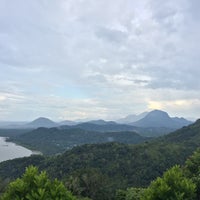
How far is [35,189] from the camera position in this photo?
24.2 metres

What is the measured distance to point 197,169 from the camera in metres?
43.8

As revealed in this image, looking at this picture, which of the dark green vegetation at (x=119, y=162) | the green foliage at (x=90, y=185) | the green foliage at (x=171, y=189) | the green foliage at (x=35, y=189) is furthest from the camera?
the dark green vegetation at (x=119, y=162)

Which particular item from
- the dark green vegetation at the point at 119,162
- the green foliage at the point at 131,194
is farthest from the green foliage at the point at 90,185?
the dark green vegetation at the point at 119,162

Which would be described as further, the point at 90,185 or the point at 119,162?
the point at 119,162

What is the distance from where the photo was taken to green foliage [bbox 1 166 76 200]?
2305 cm

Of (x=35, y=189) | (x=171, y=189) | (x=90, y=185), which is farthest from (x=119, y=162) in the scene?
(x=35, y=189)

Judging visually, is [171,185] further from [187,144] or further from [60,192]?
[187,144]

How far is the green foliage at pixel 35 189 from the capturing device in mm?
23047

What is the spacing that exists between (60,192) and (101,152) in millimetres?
139727

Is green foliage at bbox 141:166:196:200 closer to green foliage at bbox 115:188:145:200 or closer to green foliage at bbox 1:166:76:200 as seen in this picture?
green foliage at bbox 1:166:76:200

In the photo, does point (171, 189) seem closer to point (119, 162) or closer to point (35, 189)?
point (35, 189)

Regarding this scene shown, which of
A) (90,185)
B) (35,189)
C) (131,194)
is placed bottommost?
(90,185)

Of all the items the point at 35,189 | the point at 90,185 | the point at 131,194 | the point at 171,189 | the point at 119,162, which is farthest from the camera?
the point at 119,162

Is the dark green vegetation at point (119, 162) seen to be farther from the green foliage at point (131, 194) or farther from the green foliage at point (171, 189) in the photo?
the green foliage at point (171, 189)
